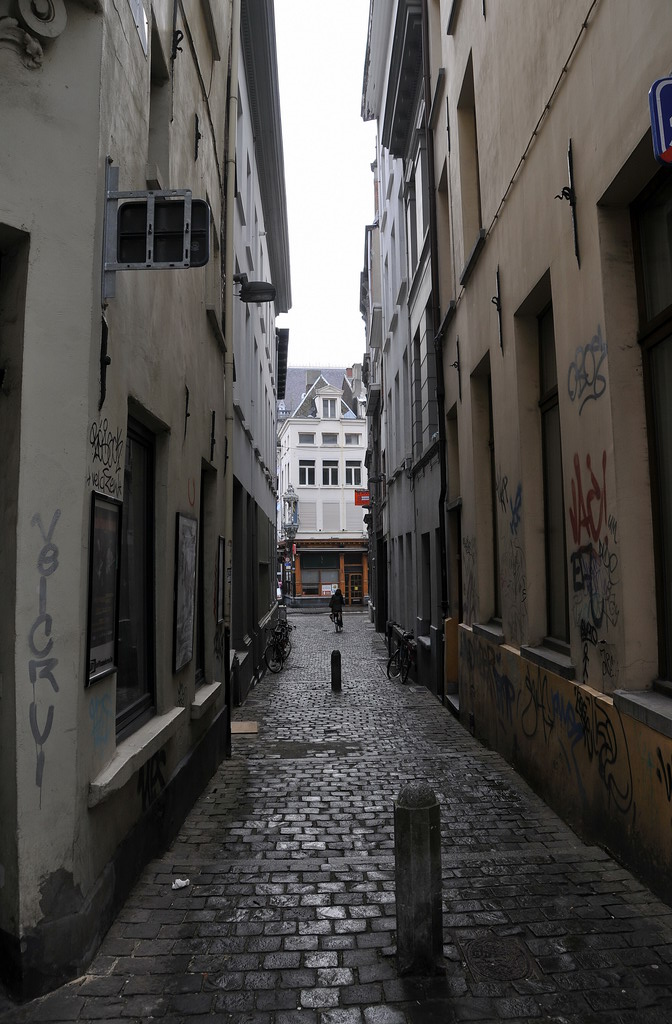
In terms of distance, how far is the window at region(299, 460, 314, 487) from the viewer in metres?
48.7

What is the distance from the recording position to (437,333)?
11.7m

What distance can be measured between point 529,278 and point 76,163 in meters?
4.19

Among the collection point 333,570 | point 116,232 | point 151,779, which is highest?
point 116,232

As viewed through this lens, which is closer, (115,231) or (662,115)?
(662,115)

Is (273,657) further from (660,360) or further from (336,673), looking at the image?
(660,360)

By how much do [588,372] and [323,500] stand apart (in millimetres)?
43328

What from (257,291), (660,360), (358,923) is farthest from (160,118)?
(358,923)

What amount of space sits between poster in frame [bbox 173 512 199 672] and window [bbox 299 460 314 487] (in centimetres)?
4198

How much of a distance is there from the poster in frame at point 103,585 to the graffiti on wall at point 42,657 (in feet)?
0.75

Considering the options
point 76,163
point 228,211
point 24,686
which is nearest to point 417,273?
point 228,211

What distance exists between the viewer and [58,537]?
3.47 meters

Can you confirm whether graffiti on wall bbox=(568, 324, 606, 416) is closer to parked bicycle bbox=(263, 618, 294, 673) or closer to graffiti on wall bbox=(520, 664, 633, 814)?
graffiti on wall bbox=(520, 664, 633, 814)

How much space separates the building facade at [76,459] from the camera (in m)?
3.32

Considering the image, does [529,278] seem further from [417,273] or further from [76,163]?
[417,273]
